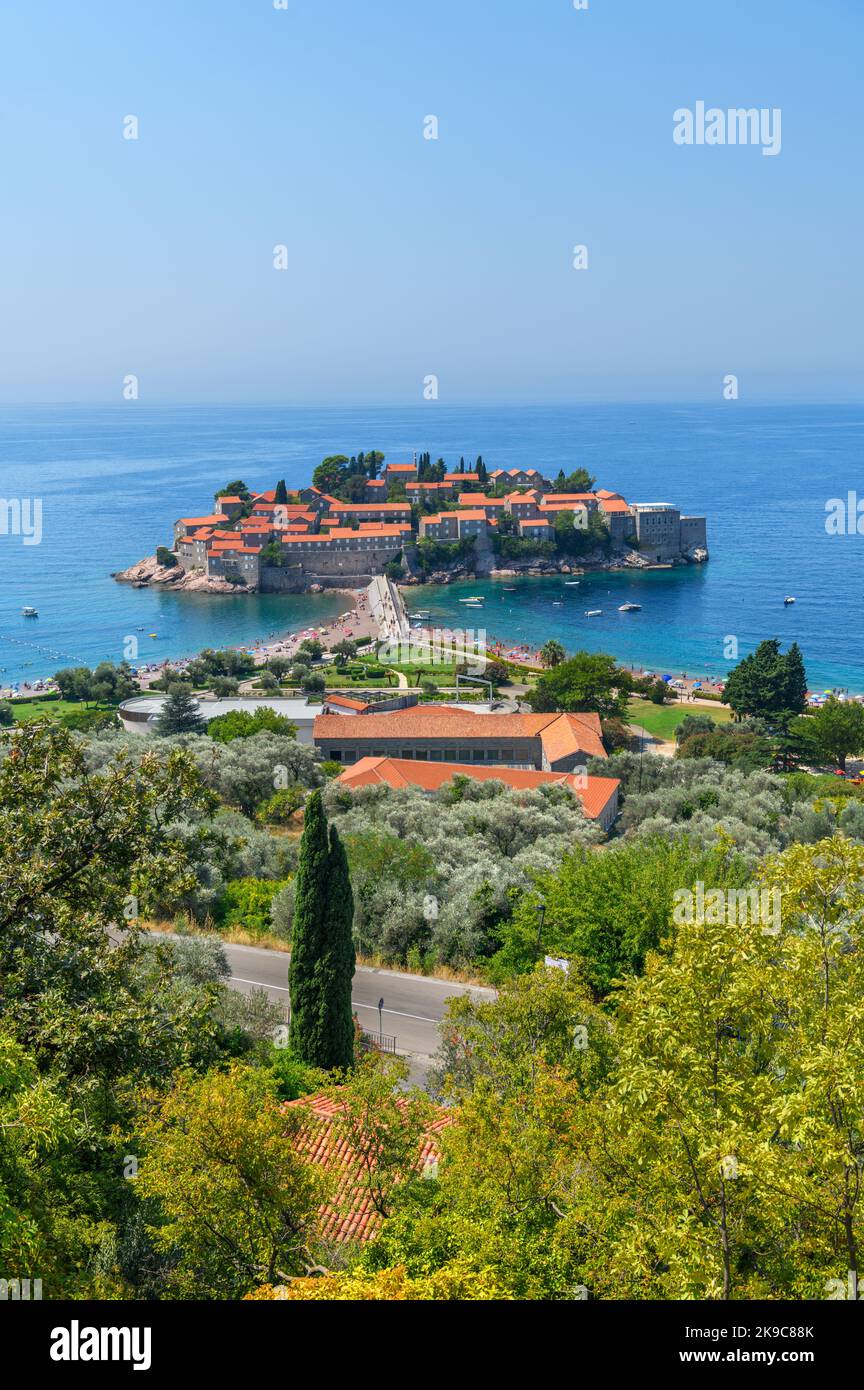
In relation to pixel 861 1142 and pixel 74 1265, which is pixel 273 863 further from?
pixel 861 1142

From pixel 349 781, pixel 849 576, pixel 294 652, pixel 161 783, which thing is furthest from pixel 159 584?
pixel 161 783

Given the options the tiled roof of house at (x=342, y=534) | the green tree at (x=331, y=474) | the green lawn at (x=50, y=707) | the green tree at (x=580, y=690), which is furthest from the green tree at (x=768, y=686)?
the green tree at (x=331, y=474)

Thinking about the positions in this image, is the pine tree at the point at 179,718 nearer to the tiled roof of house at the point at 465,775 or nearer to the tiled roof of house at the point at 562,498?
the tiled roof of house at the point at 465,775

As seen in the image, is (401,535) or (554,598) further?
(401,535)

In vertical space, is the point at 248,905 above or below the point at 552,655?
below

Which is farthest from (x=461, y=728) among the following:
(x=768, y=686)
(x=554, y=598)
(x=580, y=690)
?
(x=554, y=598)

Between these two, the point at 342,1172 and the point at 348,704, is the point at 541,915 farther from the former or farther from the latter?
the point at 348,704
